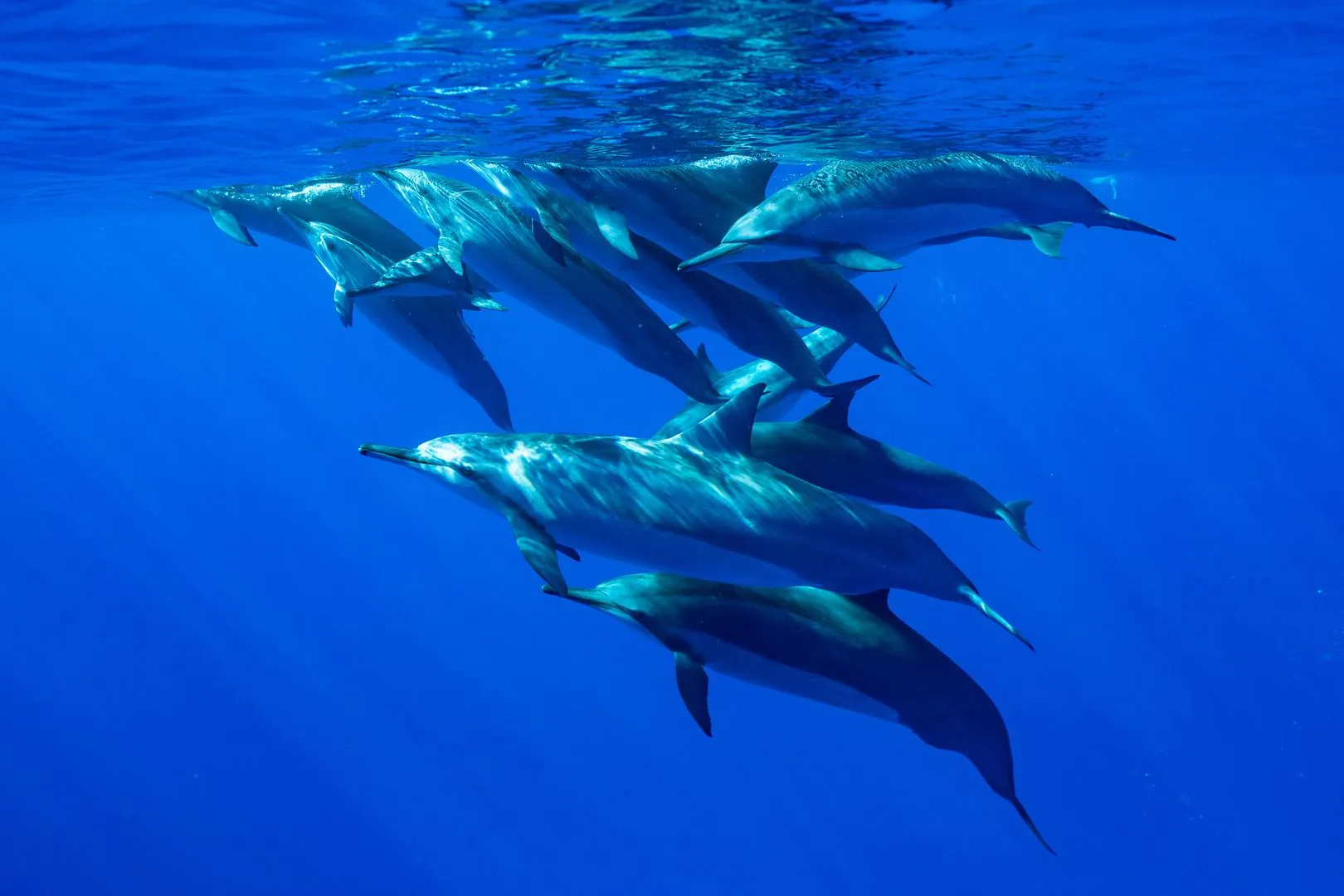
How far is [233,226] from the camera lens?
330 inches

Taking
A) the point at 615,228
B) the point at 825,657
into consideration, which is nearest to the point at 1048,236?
the point at 615,228

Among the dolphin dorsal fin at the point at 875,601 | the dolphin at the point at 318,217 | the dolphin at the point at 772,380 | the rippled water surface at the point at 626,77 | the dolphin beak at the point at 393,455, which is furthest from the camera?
the rippled water surface at the point at 626,77

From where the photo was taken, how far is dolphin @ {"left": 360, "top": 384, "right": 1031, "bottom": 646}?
4.39 meters

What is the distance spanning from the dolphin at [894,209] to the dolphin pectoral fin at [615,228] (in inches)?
13.5

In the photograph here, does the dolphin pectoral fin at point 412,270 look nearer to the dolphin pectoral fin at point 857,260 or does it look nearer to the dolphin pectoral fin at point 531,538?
the dolphin pectoral fin at point 531,538

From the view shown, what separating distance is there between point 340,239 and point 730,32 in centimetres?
410

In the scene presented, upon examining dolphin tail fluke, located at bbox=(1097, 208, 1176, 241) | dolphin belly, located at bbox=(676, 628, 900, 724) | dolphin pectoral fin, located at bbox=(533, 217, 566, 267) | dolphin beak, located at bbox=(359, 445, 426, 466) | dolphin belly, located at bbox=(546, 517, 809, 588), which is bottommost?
dolphin belly, located at bbox=(676, 628, 900, 724)

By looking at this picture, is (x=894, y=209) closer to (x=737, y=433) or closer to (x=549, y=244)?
(x=737, y=433)

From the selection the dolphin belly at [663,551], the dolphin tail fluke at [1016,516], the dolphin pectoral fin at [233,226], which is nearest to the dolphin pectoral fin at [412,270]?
the dolphin belly at [663,551]

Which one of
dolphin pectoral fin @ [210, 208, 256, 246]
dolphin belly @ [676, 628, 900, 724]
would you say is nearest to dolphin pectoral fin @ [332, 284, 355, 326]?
dolphin belly @ [676, 628, 900, 724]

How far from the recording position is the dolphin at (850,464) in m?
4.93

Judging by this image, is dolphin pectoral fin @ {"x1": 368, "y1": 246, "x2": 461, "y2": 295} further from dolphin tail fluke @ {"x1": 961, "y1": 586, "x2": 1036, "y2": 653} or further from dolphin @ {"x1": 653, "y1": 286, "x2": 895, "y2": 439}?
dolphin tail fluke @ {"x1": 961, "y1": 586, "x2": 1036, "y2": 653}

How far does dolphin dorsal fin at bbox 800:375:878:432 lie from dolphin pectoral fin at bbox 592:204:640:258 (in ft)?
4.39

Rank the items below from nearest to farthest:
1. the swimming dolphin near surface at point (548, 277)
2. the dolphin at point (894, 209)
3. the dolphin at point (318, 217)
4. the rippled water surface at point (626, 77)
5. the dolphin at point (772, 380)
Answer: the dolphin at point (894, 209)
the swimming dolphin near surface at point (548, 277)
the dolphin at point (772, 380)
the dolphin at point (318, 217)
the rippled water surface at point (626, 77)
